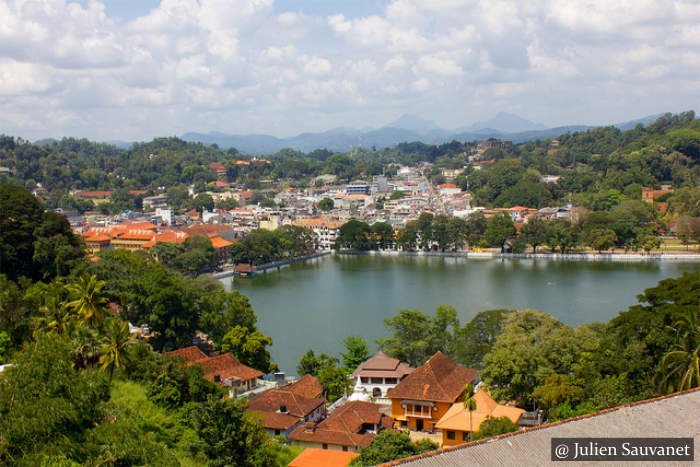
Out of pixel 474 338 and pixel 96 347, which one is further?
pixel 474 338

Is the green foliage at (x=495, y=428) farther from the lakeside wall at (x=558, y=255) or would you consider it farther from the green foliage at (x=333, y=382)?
the lakeside wall at (x=558, y=255)

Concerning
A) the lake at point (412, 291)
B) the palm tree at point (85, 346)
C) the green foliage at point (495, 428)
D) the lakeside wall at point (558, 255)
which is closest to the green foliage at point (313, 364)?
the lake at point (412, 291)

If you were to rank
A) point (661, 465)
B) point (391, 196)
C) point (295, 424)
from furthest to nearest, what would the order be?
point (391, 196) < point (295, 424) < point (661, 465)

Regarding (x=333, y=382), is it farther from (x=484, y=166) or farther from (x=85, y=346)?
(x=484, y=166)

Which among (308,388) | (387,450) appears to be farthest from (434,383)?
(387,450)

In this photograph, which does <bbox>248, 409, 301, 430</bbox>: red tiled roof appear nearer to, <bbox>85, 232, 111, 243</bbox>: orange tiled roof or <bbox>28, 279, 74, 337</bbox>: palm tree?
<bbox>28, 279, 74, 337</bbox>: palm tree

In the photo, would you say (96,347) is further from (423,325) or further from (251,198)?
(251,198)

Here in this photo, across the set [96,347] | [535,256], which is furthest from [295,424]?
[535,256]
